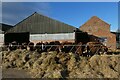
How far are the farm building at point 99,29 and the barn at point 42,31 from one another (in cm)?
168

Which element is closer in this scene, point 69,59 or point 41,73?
point 41,73

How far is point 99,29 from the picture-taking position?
38.1 metres

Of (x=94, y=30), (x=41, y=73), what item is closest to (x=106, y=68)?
(x=41, y=73)

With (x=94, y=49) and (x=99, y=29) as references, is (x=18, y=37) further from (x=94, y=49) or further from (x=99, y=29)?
(x=94, y=49)

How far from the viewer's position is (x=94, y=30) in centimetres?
3853

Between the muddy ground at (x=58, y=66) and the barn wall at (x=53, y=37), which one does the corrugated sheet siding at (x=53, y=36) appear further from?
the muddy ground at (x=58, y=66)

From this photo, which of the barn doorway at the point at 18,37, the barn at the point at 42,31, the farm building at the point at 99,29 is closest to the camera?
the barn at the point at 42,31

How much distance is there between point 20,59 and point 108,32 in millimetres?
22971

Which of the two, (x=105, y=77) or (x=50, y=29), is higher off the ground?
(x=50, y=29)

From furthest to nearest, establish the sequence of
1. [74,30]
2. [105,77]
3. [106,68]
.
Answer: [74,30] → [106,68] → [105,77]

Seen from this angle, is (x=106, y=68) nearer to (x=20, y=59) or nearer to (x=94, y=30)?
(x=20, y=59)

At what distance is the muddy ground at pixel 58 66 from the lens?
12.8 m

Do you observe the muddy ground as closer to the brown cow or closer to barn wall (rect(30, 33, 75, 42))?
the brown cow

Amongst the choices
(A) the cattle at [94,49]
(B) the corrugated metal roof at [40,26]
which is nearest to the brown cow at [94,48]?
(A) the cattle at [94,49]
